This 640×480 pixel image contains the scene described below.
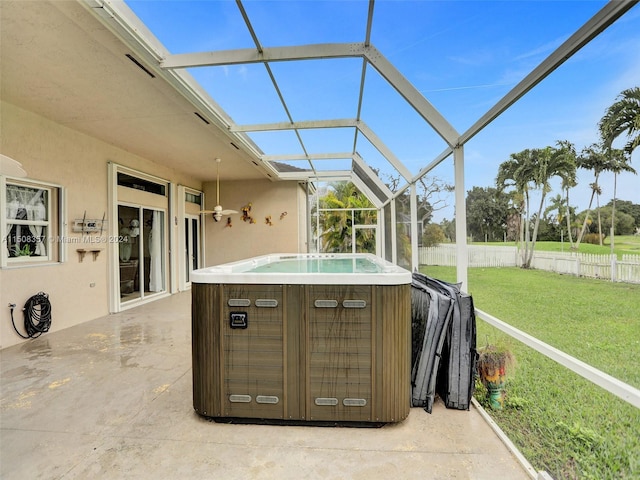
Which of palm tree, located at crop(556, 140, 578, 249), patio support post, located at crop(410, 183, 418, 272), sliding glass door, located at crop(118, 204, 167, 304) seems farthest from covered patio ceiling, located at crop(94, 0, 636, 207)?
sliding glass door, located at crop(118, 204, 167, 304)

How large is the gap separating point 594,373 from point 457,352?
892 millimetres

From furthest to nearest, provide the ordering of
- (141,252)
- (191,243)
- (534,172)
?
(191,243) → (141,252) → (534,172)

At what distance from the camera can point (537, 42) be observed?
74.4 inches

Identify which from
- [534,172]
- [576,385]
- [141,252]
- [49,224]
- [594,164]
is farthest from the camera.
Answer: [141,252]

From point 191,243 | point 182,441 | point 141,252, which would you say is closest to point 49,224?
point 141,252

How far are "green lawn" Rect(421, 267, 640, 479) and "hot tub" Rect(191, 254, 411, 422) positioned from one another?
0.95 meters

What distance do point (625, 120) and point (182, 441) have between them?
2.74 meters

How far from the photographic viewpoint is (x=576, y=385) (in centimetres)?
268

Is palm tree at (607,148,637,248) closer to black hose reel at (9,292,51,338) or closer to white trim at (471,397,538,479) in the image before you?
white trim at (471,397,538,479)

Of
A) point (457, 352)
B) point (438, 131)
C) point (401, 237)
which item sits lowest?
point (457, 352)

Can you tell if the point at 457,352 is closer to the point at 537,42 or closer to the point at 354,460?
the point at 354,460

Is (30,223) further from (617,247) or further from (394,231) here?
(394,231)

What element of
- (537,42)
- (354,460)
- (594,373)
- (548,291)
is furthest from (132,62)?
(548,291)

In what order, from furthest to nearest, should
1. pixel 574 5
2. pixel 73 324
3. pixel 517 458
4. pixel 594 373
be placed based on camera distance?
pixel 73 324, pixel 517 458, pixel 574 5, pixel 594 373
